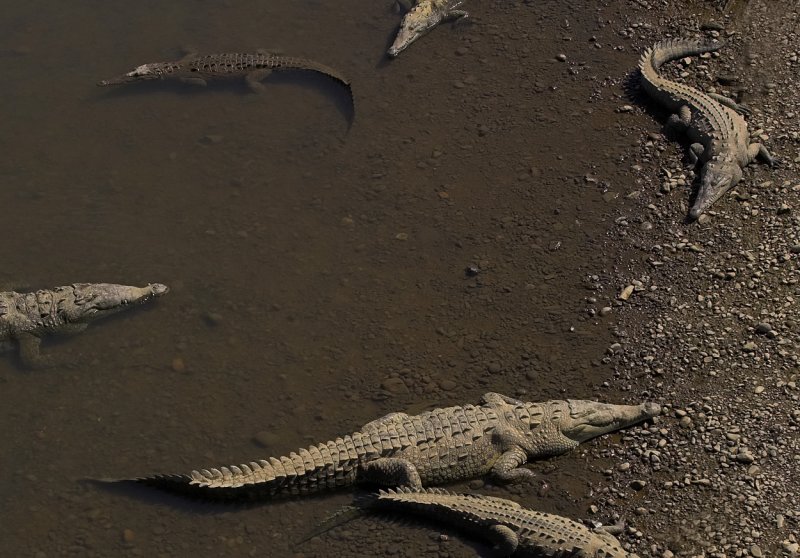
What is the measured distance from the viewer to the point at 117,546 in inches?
318

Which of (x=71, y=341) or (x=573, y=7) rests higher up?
(x=573, y=7)

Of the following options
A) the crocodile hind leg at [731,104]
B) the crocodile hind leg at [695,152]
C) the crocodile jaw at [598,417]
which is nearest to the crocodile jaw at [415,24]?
the crocodile hind leg at [731,104]

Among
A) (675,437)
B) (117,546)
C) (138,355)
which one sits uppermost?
(675,437)

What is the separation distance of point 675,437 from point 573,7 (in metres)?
6.90

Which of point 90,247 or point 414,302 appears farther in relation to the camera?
point 90,247

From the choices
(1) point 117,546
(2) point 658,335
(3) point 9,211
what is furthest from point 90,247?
(2) point 658,335

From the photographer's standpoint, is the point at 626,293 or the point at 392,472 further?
the point at 626,293

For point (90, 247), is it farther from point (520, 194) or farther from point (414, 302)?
point (520, 194)

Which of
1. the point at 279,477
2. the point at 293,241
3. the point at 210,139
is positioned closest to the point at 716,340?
the point at 279,477

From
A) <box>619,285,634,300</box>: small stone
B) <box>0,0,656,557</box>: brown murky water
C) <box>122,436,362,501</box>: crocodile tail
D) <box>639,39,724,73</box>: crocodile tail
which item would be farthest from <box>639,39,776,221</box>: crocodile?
<box>122,436,362,501</box>: crocodile tail

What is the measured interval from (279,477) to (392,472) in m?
0.98

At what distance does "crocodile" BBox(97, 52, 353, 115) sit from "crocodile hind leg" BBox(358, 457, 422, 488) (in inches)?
234

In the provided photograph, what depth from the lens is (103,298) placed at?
9797 mm

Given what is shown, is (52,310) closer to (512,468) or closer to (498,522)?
(512,468)
